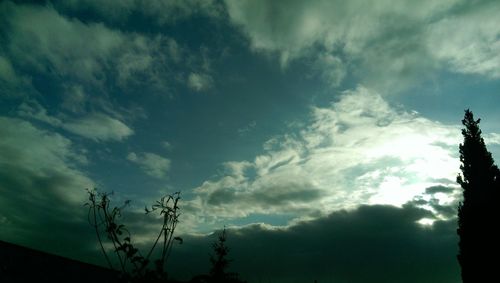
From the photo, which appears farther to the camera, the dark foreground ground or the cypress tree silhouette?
the cypress tree silhouette

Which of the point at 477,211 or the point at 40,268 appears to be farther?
the point at 477,211

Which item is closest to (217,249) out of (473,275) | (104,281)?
(104,281)

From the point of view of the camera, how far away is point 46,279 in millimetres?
15227

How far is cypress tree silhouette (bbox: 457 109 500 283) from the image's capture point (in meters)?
23.1

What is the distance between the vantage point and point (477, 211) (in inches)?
971

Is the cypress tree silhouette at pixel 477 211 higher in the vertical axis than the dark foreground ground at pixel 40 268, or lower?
higher

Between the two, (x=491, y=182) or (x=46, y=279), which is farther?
(x=491, y=182)

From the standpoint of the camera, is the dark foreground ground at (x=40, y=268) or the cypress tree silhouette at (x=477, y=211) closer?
the dark foreground ground at (x=40, y=268)

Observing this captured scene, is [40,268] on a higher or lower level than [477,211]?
lower

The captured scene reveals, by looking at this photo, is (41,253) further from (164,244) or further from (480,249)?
(480,249)

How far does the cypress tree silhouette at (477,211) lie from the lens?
2312cm

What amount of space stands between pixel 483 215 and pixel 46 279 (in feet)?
96.6

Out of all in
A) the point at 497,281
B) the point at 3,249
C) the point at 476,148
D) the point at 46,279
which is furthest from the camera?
the point at 476,148

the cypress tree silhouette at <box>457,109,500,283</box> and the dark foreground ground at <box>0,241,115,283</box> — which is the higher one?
the cypress tree silhouette at <box>457,109,500,283</box>
